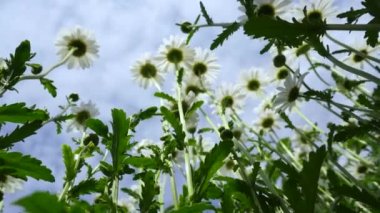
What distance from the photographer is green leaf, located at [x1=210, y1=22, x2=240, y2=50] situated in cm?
166

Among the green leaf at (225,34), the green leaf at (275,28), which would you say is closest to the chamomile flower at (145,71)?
the green leaf at (225,34)

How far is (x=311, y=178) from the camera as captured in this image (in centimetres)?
96

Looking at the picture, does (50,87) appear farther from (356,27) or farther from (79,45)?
(356,27)

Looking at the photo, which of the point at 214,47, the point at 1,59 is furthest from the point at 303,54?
the point at 1,59

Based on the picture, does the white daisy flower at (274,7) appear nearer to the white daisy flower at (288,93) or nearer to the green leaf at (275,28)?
the white daisy flower at (288,93)

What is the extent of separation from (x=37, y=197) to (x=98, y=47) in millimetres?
3187

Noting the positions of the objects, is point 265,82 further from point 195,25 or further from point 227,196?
point 227,196

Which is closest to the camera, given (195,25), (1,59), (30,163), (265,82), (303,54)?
(30,163)

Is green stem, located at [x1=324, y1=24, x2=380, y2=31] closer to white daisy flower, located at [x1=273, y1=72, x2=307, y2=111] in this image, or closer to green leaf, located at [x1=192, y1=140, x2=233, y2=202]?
green leaf, located at [x1=192, y1=140, x2=233, y2=202]

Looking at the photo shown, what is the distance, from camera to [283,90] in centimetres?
261

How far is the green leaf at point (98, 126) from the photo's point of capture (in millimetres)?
1588

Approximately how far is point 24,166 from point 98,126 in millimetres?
393

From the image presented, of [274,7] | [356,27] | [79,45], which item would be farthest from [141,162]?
[79,45]

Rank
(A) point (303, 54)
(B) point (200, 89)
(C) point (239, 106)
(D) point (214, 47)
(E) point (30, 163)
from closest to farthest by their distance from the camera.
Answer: (E) point (30, 163)
(D) point (214, 47)
(B) point (200, 89)
(A) point (303, 54)
(C) point (239, 106)
